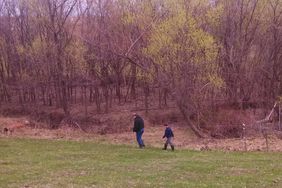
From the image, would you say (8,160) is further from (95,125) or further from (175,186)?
(95,125)

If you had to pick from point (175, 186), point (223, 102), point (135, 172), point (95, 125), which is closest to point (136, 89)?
point (95, 125)

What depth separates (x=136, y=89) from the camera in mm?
51781

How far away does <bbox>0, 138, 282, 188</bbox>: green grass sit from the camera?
1666cm

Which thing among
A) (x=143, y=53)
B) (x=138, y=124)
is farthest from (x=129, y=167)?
(x=143, y=53)

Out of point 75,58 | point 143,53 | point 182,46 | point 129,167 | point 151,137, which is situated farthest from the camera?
point 75,58

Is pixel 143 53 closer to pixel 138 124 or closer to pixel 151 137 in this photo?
pixel 151 137

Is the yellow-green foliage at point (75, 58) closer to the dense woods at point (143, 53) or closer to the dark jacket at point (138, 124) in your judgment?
the dense woods at point (143, 53)

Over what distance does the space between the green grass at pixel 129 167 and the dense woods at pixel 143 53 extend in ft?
29.7

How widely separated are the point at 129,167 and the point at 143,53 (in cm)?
1685

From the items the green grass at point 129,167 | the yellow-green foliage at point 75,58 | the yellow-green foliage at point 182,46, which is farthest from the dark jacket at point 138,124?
the yellow-green foliage at point 75,58

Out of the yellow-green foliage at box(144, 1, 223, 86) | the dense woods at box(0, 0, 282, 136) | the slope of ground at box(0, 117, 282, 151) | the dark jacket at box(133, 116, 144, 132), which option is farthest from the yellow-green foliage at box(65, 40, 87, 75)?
the dark jacket at box(133, 116, 144, 132)

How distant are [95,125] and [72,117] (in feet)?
11.6

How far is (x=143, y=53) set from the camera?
120 feet

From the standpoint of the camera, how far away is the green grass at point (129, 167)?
1666 centimetres
